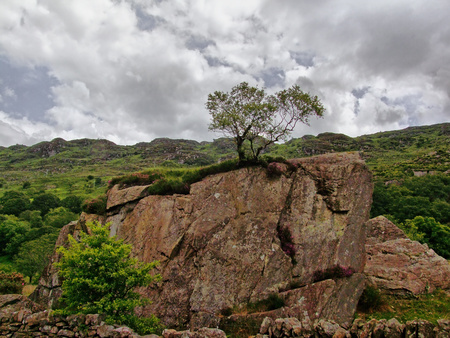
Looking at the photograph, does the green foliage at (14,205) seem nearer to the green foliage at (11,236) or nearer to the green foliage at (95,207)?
the green foliage at (11,236)

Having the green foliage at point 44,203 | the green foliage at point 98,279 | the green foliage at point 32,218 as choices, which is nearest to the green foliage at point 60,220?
the green foliage at point 32,218

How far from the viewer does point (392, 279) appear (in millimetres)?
23766

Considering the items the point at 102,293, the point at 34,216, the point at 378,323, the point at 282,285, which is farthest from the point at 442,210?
the point at 34,216

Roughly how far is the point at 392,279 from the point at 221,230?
17782 mm

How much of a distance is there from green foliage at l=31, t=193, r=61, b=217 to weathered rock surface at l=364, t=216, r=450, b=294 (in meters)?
149

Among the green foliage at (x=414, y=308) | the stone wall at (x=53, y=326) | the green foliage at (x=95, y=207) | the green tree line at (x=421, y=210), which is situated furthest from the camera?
the green tree line at (x=421, y=210)

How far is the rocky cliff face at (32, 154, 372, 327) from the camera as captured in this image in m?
20.0

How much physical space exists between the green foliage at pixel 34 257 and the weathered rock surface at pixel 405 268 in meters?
79.0

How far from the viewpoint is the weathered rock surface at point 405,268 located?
912 inches

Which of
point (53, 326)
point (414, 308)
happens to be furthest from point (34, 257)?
point (414, 308)

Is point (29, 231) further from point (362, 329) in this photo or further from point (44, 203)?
point (362, 329)

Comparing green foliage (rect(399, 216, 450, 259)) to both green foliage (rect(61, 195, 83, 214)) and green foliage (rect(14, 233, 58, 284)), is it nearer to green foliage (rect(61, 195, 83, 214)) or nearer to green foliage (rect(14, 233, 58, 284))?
green foliage (rect(14, 233, 58, 284))

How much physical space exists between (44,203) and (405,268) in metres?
156

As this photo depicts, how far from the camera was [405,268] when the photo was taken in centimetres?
2477
